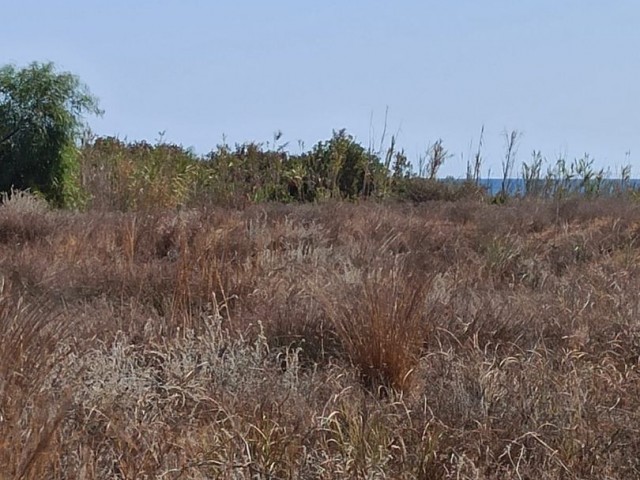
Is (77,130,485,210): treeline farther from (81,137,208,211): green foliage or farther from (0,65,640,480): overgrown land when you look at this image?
(0,65,640,480): overgrown land

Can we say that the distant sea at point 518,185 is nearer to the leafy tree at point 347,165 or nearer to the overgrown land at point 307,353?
the leafy tree at point 347,165

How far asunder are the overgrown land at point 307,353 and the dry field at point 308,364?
11 mm

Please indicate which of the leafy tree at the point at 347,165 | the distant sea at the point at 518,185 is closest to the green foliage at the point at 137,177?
the leafy tree at the point at 347,165

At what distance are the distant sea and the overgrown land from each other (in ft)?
23.2

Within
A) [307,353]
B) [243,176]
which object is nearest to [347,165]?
[243,176]

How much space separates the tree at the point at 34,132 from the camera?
415 inches

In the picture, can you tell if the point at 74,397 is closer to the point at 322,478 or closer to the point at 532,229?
the point at 322,478

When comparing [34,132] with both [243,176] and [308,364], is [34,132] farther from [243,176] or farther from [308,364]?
[308,364]

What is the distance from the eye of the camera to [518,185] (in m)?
15.6

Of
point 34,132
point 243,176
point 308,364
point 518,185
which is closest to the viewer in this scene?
point 308,364

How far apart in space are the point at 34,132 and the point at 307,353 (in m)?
7.94

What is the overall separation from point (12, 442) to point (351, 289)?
248 cm

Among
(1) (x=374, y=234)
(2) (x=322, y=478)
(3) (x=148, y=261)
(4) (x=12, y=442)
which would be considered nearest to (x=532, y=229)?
(1) (x=374, y=234)

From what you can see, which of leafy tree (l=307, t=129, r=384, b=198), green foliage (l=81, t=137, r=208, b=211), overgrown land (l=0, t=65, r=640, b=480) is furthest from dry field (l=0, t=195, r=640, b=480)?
leafy tree (l=307, t=129, r=384, b=198)
